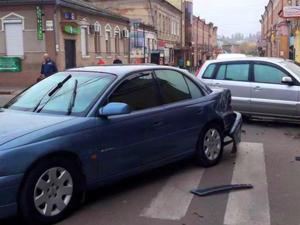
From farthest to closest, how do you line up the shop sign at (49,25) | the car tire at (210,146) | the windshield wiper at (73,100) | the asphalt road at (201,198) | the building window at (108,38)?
the building window at (108,38), the shop sign at (49,25), the car tire at (210,146), the windshield wiper at (73,100), the asphalt road at (201,198)

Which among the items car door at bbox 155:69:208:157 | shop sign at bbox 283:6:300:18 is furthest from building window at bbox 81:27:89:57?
car door at bbox 155:69:208:157

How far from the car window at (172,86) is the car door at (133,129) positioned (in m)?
0.18

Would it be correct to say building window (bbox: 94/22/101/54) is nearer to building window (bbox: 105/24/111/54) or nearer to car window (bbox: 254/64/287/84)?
building window (bbox: 105/24/111/54)

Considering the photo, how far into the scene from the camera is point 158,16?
59.7 meters

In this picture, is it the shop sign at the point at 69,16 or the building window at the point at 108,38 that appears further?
the building window at the point at 108,38

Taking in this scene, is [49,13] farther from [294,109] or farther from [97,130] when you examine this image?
[97,130]

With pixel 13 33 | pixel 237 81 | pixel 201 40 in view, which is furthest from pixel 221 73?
pixel 201 40

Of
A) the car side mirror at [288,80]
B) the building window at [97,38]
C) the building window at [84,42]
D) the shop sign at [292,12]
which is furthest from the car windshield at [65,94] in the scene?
the building window at [97,38]

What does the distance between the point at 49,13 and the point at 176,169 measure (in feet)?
73.7

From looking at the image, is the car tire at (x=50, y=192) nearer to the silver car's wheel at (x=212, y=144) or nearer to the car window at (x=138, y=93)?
the car window at (x=138, y=93)

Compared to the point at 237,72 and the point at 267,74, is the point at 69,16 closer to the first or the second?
the point at 237,72

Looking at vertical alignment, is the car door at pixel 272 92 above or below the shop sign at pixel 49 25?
below

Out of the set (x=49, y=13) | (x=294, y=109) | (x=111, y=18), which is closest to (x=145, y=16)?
(x=111, y=18)

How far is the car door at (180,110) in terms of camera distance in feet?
21.8
